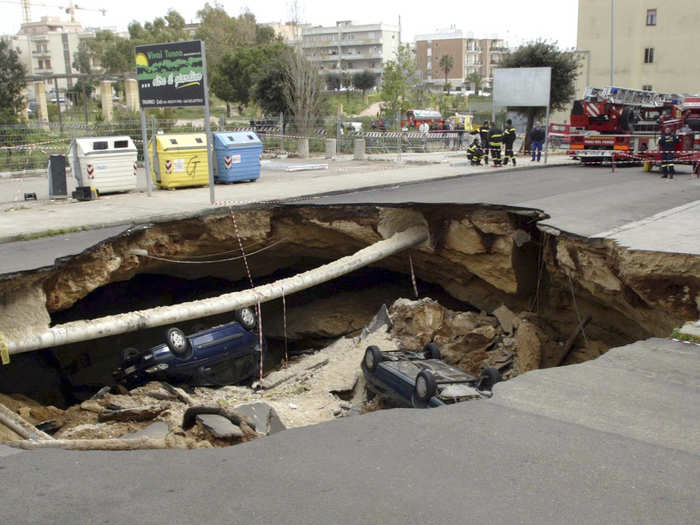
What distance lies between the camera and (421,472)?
12.7 ft

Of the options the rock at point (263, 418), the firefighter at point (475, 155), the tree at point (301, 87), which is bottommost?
the rock at point (263, 418)

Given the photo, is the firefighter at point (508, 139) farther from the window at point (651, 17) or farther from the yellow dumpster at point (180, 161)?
the window at point (651, 17)

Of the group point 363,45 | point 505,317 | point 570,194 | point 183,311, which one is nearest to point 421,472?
point 183,311

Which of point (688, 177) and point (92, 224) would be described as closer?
point (92, 224)

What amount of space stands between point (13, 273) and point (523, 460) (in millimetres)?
6718

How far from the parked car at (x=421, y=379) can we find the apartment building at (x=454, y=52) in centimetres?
10039

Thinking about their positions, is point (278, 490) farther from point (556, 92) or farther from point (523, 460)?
point (556, 92)

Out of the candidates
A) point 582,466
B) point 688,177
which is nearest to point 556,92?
point 688,177

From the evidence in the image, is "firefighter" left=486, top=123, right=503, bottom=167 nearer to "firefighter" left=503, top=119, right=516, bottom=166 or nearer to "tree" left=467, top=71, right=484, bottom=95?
"firefighter" left=503, top=119, right=516, bottom=166

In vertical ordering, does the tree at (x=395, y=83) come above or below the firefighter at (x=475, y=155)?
above

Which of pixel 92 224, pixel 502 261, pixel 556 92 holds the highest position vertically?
pixel 556 92

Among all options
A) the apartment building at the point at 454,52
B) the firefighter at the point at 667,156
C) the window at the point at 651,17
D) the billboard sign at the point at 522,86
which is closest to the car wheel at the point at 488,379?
the firefighter at the point at 667,156

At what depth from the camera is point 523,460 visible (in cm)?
398

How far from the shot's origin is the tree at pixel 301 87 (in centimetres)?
3022
